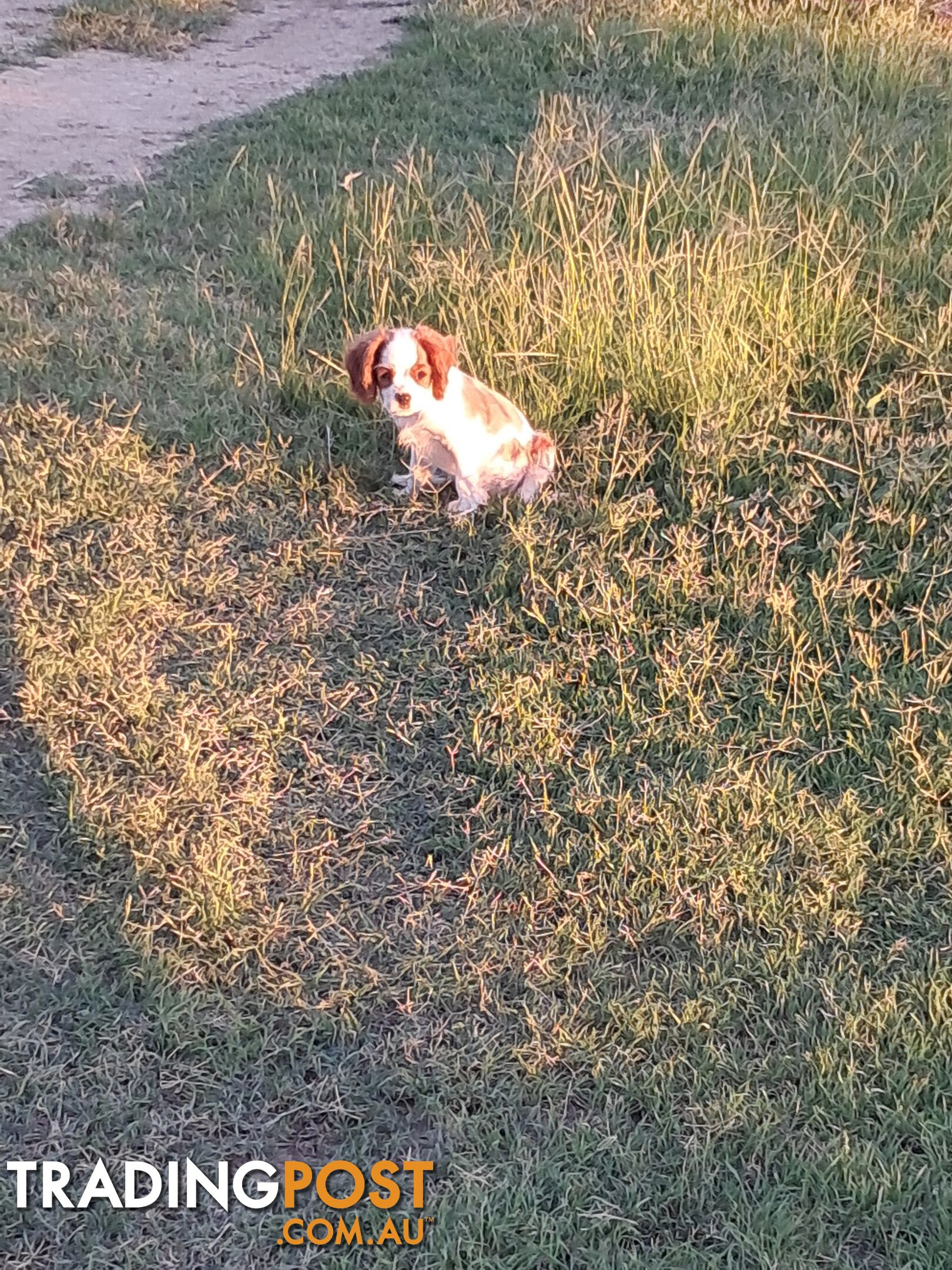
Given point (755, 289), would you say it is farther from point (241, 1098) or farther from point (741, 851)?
point (241, 1098)

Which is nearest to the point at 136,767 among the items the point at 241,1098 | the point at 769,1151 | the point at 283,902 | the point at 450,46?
the point at 283,902

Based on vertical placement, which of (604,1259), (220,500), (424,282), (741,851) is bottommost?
(604,1259)

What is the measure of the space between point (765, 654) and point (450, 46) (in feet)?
15.8

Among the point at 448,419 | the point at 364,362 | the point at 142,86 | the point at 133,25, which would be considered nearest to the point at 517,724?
the point at 448,419

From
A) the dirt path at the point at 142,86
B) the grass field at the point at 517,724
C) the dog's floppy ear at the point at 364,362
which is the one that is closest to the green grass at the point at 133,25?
the dirt path at the point at 142,86

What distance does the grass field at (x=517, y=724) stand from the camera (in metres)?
1.93

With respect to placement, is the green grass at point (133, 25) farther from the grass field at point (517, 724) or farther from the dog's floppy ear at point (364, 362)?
the dog's floppy ear at point (364, 362)

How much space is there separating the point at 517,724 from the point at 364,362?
98 cm

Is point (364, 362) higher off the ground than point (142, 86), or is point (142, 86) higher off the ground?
point (142, 86)

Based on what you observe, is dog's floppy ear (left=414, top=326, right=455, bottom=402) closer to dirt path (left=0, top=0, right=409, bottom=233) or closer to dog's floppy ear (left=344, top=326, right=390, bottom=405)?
dog's floppy ear (left=344, top=326, right=390, bottom=405)

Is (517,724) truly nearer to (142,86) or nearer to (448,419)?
(448,419)

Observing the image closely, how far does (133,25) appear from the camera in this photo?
23.8 feet

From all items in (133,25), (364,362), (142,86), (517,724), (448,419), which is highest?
(133,25)

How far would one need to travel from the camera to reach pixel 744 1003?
6.95ft
